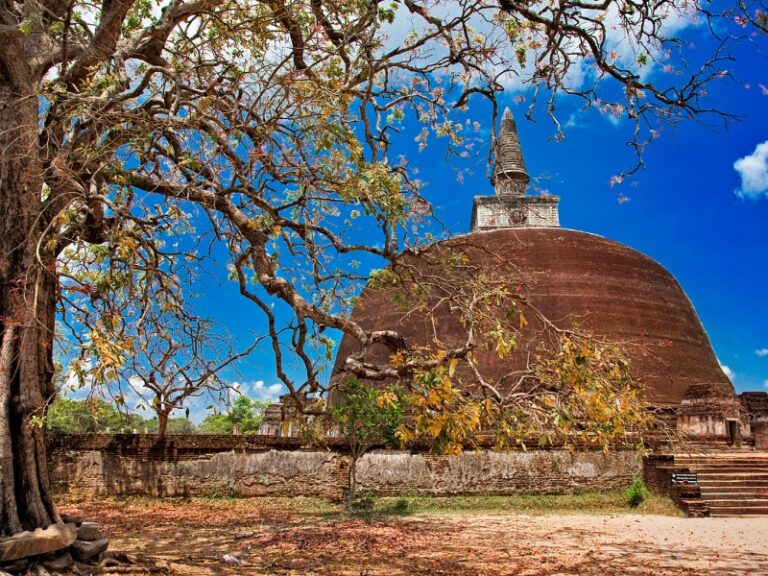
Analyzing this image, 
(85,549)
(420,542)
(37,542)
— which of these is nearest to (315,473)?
(420,542)

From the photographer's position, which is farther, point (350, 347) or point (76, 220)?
point (350, 347)

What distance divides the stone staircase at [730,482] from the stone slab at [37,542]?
29.9 ft

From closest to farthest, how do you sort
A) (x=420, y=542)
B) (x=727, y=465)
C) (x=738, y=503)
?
1. (x=420, y=542)
2. (x=738, y=503)
3. (x=727, y=465)

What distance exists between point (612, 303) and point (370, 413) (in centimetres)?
1291

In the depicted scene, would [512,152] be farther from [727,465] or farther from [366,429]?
[366,429]

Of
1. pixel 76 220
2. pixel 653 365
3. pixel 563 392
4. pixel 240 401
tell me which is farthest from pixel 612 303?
pixel 76 220

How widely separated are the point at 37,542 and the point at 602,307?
18508 mm

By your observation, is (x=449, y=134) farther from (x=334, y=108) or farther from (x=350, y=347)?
(x=350, y=347)

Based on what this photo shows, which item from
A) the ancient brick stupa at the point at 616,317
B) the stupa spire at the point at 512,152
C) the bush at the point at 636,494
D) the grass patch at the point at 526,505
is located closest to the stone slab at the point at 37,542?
the grass patch at the point at 526,505

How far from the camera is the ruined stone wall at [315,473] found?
423 inches

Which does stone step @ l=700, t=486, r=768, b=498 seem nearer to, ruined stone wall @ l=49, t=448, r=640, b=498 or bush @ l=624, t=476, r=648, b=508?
bush @ l=624, t=476, r=648, b=508

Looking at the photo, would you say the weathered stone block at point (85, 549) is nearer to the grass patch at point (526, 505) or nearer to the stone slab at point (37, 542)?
the stone slab at point (37, 542)

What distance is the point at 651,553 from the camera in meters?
6.48

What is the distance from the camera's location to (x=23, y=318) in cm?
479
